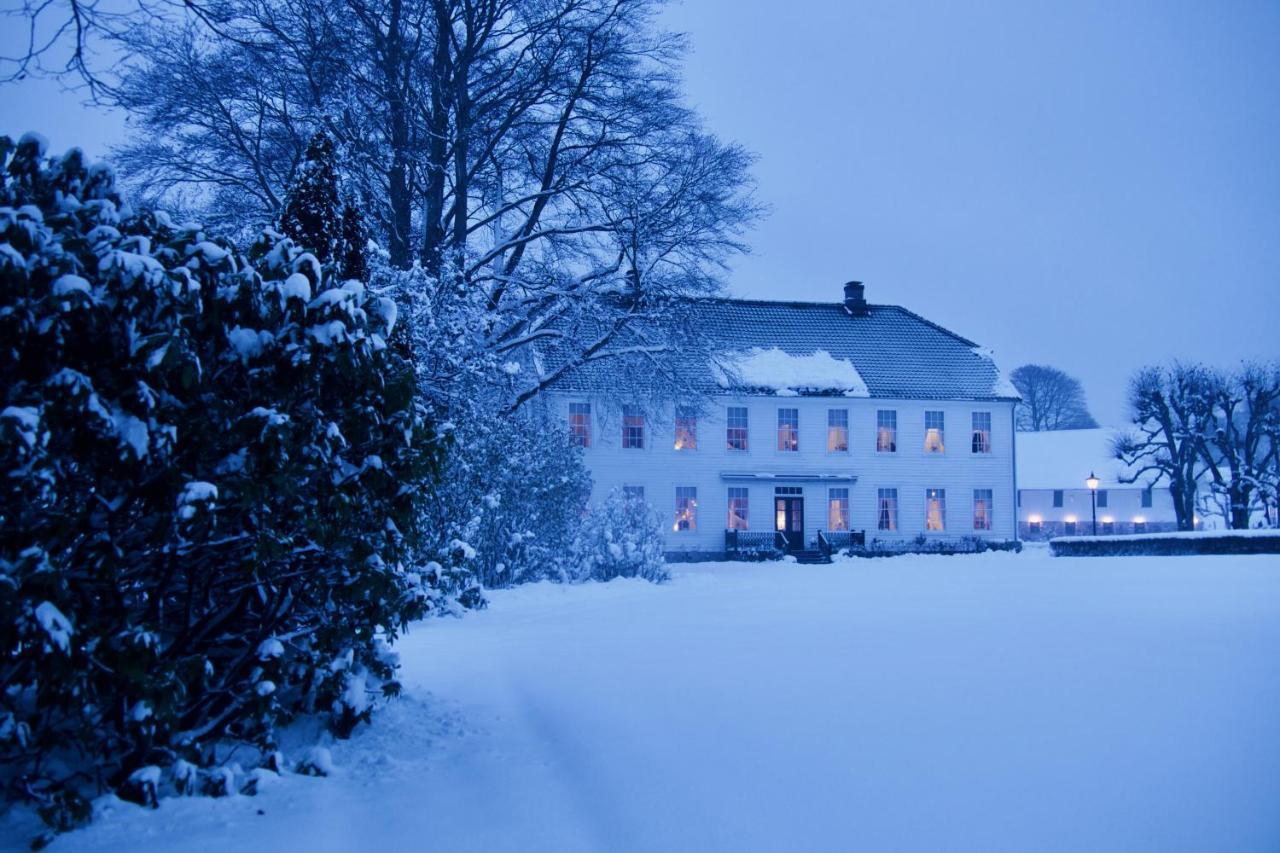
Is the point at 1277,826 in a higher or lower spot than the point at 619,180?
lower

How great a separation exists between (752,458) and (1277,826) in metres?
28.0

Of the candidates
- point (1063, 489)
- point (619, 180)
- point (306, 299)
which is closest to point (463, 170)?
point (619, 180)

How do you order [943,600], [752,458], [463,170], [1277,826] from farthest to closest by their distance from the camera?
[752,458] → [463,170] → [943,600] → [1277,826]

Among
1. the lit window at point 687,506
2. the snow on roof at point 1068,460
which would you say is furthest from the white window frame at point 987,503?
the snow on roof at point 1068,460

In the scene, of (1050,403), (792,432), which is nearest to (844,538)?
→ (792,432)

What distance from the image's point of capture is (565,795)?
183 inches

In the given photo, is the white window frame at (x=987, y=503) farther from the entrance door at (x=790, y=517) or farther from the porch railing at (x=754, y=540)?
the porch railing at (x=754, y=540)

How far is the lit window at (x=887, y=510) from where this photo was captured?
32.6 m

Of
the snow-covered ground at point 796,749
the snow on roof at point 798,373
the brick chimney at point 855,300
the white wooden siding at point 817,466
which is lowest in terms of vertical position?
the snow-covered ground at point 796,749

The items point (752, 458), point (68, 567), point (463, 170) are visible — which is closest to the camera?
point (68, 567)

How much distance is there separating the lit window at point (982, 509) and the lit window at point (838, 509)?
15.6 feet

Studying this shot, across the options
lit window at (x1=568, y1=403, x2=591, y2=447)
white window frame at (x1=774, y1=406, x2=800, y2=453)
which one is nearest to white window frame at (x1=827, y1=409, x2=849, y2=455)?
white window frame at (x1=774, y1=406, x2=800, y2=453)

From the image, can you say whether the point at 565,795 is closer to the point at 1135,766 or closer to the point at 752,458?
the point at 1135,766

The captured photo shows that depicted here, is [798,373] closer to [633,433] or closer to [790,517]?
[790,517]
